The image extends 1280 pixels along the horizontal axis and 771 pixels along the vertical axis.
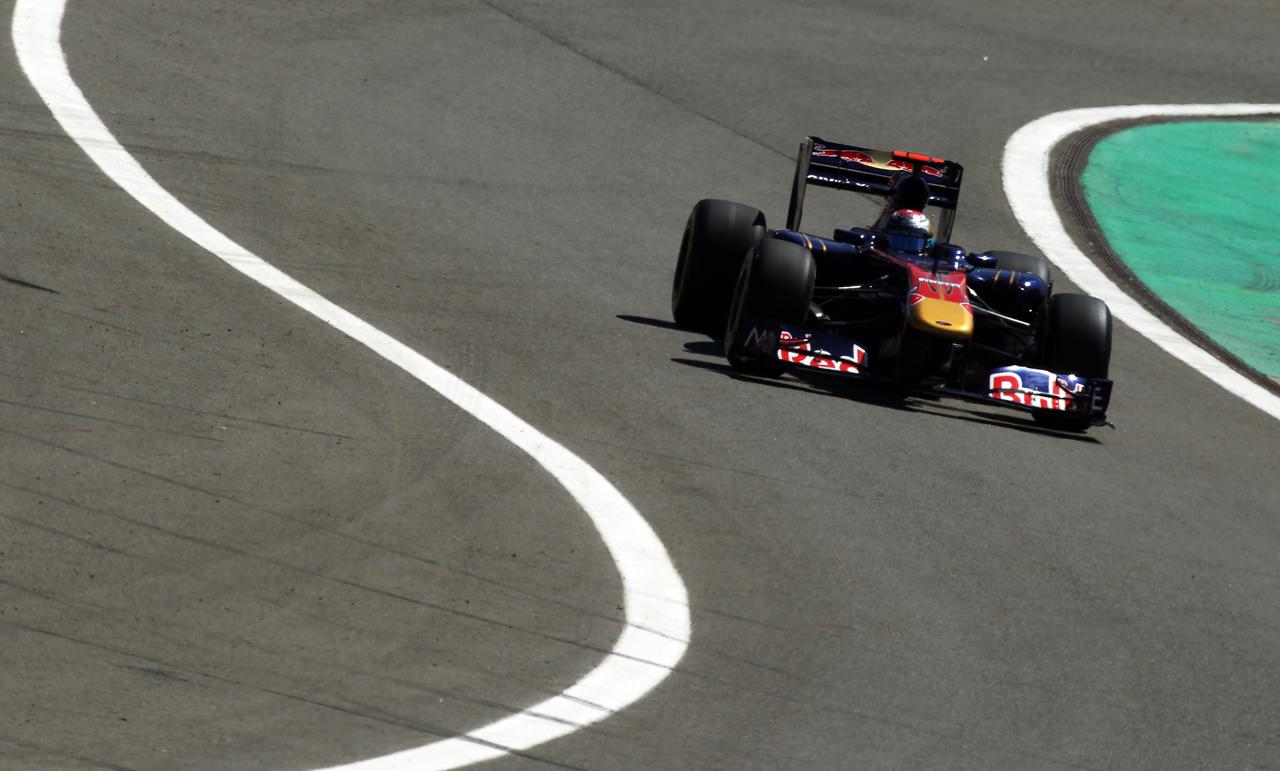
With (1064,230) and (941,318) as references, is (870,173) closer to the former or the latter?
(941,318)

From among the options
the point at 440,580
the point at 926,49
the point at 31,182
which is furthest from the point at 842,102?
the point at 440,580

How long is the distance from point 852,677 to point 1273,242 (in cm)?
1091

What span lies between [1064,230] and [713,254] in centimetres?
553

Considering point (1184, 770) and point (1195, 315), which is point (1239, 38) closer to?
point (1195, 315)

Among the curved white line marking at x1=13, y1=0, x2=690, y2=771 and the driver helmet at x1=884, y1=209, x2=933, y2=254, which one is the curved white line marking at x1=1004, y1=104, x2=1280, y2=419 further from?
the curved white line marking at x1=13, y1=0, x2=690, y2=771

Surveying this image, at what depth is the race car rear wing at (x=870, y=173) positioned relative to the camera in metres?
11.6

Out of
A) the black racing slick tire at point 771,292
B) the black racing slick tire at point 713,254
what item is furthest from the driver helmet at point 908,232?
the black racing slick tire at point 771,292

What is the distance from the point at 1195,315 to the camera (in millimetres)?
13836

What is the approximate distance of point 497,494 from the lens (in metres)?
7.95

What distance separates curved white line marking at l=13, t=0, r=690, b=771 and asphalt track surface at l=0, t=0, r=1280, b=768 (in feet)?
0.30

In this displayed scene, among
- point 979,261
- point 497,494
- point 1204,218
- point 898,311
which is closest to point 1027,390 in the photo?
point 898,311

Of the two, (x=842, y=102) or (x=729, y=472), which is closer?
(x=729, y=472)

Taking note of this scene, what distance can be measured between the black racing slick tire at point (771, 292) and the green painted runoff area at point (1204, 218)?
14.0ft

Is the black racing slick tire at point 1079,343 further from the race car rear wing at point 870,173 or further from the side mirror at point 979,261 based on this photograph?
the race car rear wing at point 870,173
